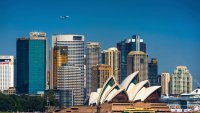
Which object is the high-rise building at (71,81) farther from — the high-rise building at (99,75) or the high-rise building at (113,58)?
the high-rise building at (113,58)

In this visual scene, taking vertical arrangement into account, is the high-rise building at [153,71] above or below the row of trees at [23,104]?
above

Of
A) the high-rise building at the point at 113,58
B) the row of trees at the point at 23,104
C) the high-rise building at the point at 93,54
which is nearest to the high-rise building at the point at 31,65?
the high-rise building at the point at 93,54

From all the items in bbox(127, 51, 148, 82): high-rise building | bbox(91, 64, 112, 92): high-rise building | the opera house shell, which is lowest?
the opera house shell

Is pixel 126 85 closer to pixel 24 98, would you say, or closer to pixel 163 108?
pixel 163 108

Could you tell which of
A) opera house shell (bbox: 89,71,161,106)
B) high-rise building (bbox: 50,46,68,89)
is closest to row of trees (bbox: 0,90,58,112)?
opera house shell (bbox: 89,71,161,106)

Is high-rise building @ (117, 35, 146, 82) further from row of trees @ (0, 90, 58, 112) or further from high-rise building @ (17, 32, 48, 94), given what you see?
row of trees @ (0, 90, 58, 112)

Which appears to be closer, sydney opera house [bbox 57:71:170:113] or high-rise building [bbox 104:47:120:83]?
sydney opera house [bbox 57:71:170:113]
